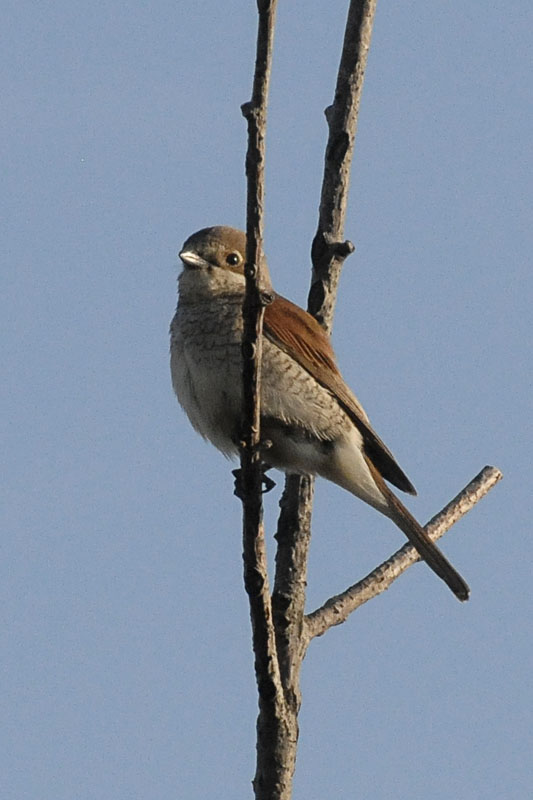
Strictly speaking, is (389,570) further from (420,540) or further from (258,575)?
(258,575)

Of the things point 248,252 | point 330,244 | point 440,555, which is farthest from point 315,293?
point 248,252

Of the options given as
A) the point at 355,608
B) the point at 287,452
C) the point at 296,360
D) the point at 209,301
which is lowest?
the point at 355,608

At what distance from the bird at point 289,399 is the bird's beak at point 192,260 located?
120 mm

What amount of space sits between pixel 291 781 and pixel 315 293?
2.26m

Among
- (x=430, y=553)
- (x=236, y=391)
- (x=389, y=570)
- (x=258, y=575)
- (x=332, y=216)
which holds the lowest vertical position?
(x=258, y=575)

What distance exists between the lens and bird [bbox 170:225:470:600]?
212 inches

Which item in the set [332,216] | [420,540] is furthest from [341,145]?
[420,540]

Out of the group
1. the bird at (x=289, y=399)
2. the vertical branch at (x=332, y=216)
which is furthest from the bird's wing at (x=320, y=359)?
the vertical branch at (x=332, y=216)

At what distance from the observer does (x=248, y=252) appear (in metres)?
3.49

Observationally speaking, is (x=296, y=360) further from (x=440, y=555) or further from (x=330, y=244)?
(x=440, y=555)

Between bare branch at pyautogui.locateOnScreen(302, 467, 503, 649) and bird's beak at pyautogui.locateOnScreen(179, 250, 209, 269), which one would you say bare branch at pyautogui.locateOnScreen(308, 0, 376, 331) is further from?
bare branch at pyautogui.locateOnScreen(302, 467, 503, 649)

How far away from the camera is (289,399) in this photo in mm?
5434

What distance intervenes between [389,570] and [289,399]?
870mm


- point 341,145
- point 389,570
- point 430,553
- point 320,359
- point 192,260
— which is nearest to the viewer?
point 389,570
